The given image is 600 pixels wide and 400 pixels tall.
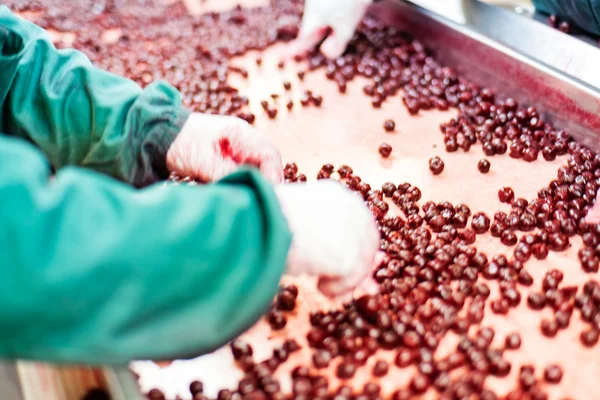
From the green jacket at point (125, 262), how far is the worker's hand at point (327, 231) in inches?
4.4

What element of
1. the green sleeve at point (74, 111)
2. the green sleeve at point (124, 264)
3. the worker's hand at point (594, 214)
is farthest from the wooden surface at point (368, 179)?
the green sleeve at point (74, 111)

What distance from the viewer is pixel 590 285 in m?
1.48

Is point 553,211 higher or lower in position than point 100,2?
higher

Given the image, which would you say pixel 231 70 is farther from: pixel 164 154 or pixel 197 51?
pixel 164 154

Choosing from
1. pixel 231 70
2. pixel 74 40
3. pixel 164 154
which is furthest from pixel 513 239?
pixel 74 40

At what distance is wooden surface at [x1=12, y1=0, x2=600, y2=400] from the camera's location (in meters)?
1.37

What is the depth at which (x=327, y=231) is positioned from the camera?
1131mm

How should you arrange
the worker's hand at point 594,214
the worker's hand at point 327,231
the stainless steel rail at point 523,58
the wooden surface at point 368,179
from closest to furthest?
the worker's hand at point 327,231 → the wooden surface at point 368,179 → the worker's hand at point 594,214 → the stainless steel rail at point 523,58

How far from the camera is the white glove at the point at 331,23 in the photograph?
2.50m

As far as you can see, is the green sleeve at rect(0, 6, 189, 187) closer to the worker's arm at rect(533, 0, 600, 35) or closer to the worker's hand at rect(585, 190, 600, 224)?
the worker's hand at rect(585, 190, 600, 224)

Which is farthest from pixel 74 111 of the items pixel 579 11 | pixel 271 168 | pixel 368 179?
pixel 579 11

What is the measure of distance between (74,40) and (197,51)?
61 centimetres

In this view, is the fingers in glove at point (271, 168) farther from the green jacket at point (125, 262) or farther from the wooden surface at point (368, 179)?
the green jacket at point (125, 262)

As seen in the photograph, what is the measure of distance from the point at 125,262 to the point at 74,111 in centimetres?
78
